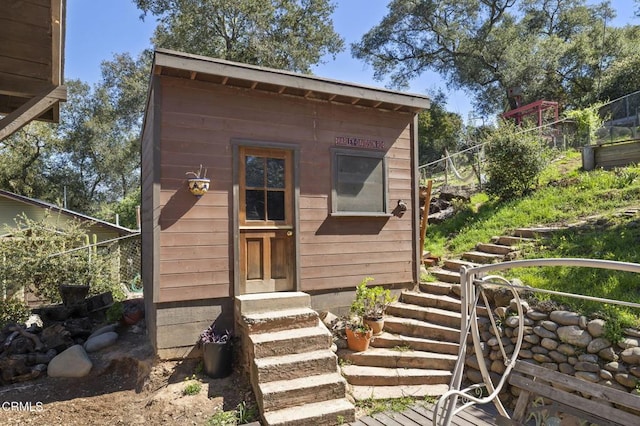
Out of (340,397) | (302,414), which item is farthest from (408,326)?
(302,414)

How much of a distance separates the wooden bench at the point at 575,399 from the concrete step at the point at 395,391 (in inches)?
64.9

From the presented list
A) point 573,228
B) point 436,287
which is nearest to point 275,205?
point 436,287

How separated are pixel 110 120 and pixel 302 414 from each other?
22.5 meters

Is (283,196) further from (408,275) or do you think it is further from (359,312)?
(408,275)

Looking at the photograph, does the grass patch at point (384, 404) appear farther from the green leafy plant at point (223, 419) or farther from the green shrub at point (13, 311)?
the green shrub at point (13, 311)

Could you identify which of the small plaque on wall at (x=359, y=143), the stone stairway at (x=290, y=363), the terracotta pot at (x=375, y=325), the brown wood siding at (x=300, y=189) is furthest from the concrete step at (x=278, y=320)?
the small plaque on wall at (x=359, y=143)

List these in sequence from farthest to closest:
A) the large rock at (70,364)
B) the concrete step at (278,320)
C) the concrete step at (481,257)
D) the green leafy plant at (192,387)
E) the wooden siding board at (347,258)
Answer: the concrete step at (481,257) → the wooden siding board at (347,258) → the large rock at (70,364) → the concrete step at (278,320) → the green leafy plant at (192,387)

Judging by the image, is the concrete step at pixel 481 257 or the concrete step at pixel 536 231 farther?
the concrete step at pixel 536 231

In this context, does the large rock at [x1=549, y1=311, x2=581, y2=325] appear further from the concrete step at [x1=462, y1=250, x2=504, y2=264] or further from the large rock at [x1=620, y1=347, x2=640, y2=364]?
the concrete step at [x1=462, y1=250, x2=504, y2=264]

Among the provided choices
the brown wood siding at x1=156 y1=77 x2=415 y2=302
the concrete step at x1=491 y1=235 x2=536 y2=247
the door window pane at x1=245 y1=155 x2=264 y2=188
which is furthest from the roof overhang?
the concrete step at x1=491 y1=235 x2=536 y2=247

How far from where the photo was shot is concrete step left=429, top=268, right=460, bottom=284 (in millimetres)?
5844

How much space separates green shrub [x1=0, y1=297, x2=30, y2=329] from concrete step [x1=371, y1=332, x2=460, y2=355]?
5.99 m

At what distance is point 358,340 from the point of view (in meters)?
4.57

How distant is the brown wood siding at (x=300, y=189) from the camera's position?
4.34 meters
